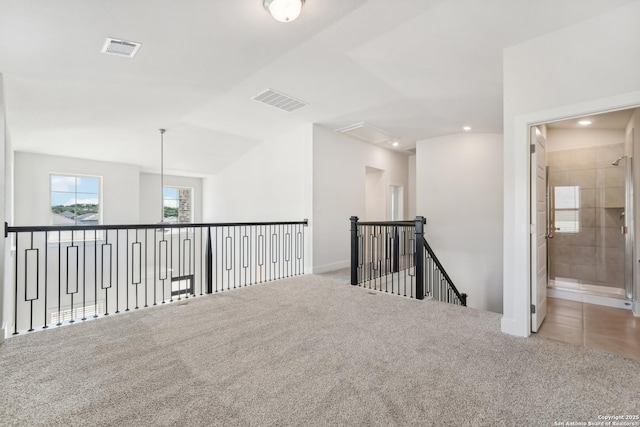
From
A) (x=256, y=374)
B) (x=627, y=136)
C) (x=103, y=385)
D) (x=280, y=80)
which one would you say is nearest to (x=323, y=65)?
(x=280, y=80)

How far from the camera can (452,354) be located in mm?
2271

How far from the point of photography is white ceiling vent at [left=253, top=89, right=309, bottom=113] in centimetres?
415

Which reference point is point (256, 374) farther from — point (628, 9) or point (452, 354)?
point (628, 9)

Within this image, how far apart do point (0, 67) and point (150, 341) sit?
3010mm

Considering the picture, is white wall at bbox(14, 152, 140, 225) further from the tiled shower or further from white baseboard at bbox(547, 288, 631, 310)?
the tiled shower

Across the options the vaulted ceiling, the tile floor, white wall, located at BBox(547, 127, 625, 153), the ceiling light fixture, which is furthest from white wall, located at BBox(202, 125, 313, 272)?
white wall, located at BBox(547, 127, 625, 153)

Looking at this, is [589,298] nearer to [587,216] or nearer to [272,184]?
[587,216]

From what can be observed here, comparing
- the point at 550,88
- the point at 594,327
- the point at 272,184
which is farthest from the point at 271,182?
the point at 594,327

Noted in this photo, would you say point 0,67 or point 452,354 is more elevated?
point 0,67

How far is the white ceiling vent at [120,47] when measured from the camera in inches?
104

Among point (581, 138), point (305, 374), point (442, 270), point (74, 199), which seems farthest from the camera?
point (74, 199)

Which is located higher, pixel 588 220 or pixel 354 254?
pixel 588 220

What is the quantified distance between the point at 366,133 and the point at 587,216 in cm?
389

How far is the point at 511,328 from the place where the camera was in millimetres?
2666
